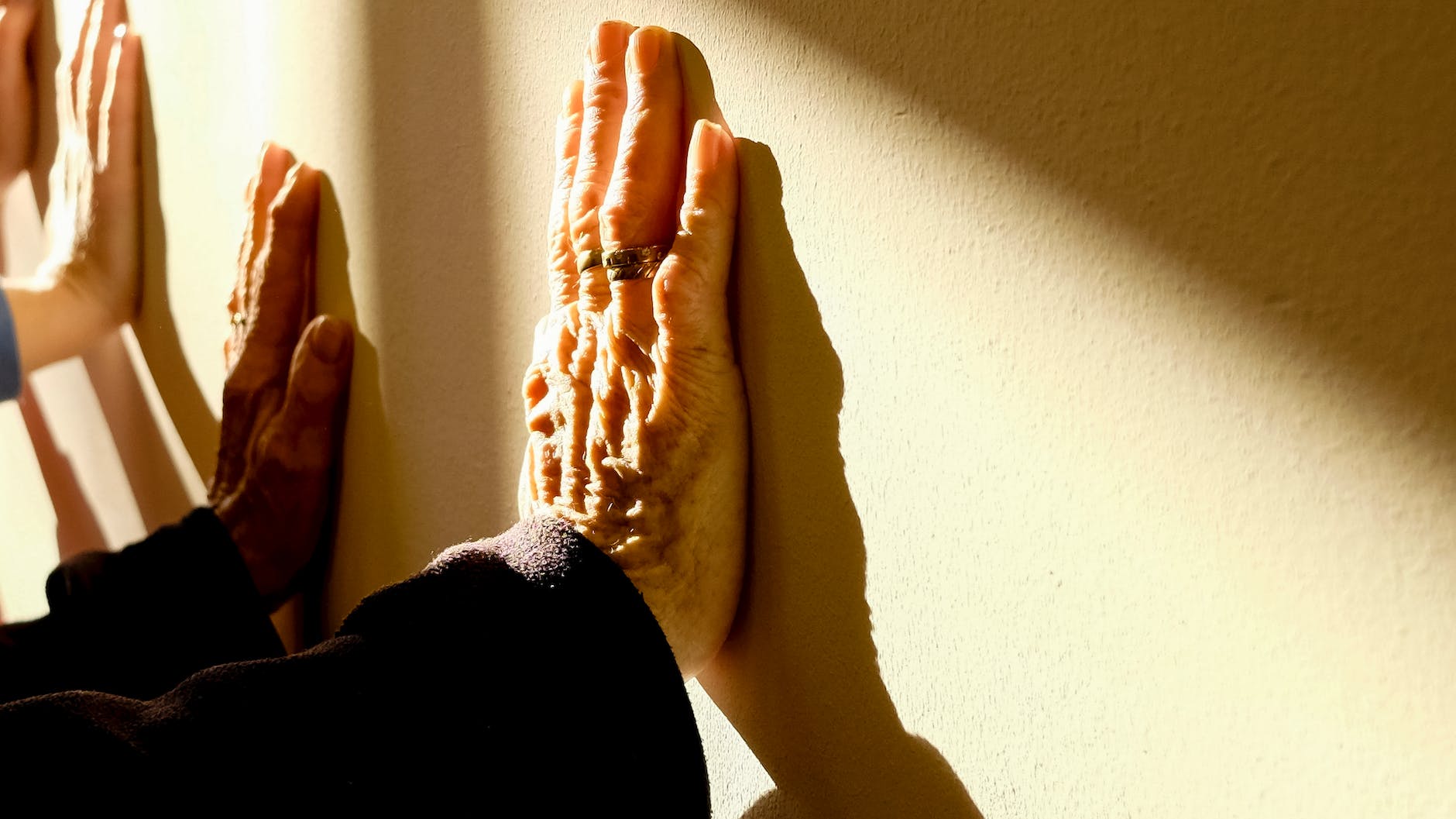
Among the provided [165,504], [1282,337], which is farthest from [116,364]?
[1282,337]

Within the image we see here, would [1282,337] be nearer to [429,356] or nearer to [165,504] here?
[429,356]

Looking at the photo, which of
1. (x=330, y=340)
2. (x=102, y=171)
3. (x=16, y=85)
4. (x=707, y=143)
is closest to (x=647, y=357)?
(x=707, y=143)

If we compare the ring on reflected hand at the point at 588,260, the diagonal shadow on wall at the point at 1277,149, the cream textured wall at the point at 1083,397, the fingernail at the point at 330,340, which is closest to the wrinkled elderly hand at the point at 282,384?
the fingernail at the point at 330,340

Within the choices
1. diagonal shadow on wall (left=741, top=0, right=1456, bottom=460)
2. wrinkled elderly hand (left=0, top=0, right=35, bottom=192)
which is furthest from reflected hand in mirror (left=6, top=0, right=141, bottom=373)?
diagonal shadow on wall (left=741, top=0, right=1456, bottom=460)

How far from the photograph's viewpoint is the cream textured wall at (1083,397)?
36 centimetres

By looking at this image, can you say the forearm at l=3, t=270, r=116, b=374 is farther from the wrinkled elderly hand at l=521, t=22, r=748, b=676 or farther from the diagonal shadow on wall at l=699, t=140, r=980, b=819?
the diagonal shadow on wall at l=699, t=140, r=980, b=819

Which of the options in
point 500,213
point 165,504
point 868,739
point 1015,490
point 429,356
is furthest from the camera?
point 165,504

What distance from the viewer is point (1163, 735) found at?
45 cm

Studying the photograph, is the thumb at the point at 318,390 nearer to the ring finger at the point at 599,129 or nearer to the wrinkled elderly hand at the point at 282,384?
the wrinkled elderly hand at the point at 282,384

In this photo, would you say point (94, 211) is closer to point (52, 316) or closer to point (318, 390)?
point (52, 316)

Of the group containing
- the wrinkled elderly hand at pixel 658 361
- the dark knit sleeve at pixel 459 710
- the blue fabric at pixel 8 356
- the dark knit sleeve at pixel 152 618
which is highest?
the wrinkled elderly hand at pixel 658 361

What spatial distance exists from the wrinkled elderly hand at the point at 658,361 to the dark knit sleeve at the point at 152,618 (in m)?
0.61

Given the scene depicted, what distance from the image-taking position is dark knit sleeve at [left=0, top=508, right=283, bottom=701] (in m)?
1.12

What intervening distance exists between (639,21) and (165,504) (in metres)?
1.14
